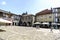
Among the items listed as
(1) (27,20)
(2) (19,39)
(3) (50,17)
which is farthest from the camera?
(1) (27,20)

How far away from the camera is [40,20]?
238 feet

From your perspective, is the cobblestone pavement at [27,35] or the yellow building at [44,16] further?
the yellow building at [44,16]

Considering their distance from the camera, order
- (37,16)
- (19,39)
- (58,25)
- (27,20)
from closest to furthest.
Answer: (19,39)
(58,25)
(37,16)
(27,20)

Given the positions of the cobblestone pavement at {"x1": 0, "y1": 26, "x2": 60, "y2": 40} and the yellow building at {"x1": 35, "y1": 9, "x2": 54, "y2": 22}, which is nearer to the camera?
the cobblestone pavement at {"x1": 0, "y1": 26, "x2": 60, "y2": 40}

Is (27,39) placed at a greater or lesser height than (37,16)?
lesser

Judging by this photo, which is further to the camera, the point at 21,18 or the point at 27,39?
the point at 21,18

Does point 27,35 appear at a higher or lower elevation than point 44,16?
lower

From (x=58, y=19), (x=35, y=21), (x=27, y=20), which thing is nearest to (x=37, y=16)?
(x=35, y=21)

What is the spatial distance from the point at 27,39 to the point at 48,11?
52.9 meters

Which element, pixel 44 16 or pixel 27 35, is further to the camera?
pixel 44 16

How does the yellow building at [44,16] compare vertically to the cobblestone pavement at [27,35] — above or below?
above

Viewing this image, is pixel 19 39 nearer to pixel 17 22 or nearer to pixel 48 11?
pixel 48 11

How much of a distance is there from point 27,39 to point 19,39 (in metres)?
1.26

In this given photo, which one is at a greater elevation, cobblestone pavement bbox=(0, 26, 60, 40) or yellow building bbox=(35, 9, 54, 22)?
yellow building bbox=(35, 9, 54, 22)
